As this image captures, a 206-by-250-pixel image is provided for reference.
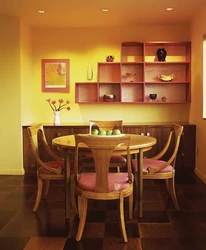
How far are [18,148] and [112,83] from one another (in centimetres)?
185

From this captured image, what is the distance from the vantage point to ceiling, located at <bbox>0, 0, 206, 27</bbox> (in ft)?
13.4

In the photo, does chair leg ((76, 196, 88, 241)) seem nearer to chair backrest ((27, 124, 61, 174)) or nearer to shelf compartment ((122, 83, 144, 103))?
chair backrest ((27, 124, 61, 174))

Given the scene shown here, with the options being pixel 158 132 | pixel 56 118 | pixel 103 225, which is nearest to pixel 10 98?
pixel 56 118

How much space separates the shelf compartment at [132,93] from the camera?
534cm

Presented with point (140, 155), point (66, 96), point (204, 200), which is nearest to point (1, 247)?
point (140, 155)

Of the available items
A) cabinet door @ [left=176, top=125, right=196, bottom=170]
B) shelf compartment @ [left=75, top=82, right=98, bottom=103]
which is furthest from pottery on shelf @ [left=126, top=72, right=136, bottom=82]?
cabinet door @ [left=176, top=125, right=196, bottom=170]

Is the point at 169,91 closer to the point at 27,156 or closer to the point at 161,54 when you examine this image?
the point at 161,54

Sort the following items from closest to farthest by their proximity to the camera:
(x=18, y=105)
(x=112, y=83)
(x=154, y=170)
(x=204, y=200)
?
(x=154, y=170), (x=204, y=200), (x=18, y=105), (x=112, y=83)

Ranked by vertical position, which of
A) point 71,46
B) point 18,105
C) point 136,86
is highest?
point 71,46

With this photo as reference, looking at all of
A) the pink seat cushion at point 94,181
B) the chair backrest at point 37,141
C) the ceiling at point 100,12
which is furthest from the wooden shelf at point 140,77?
the pink seat cushion at point 94,181

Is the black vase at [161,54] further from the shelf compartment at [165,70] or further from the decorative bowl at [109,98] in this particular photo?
the decorative bowl at [109,98]

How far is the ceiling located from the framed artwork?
2.03ft

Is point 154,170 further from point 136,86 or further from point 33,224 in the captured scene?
point 136,86

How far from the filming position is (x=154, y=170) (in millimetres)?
3152
